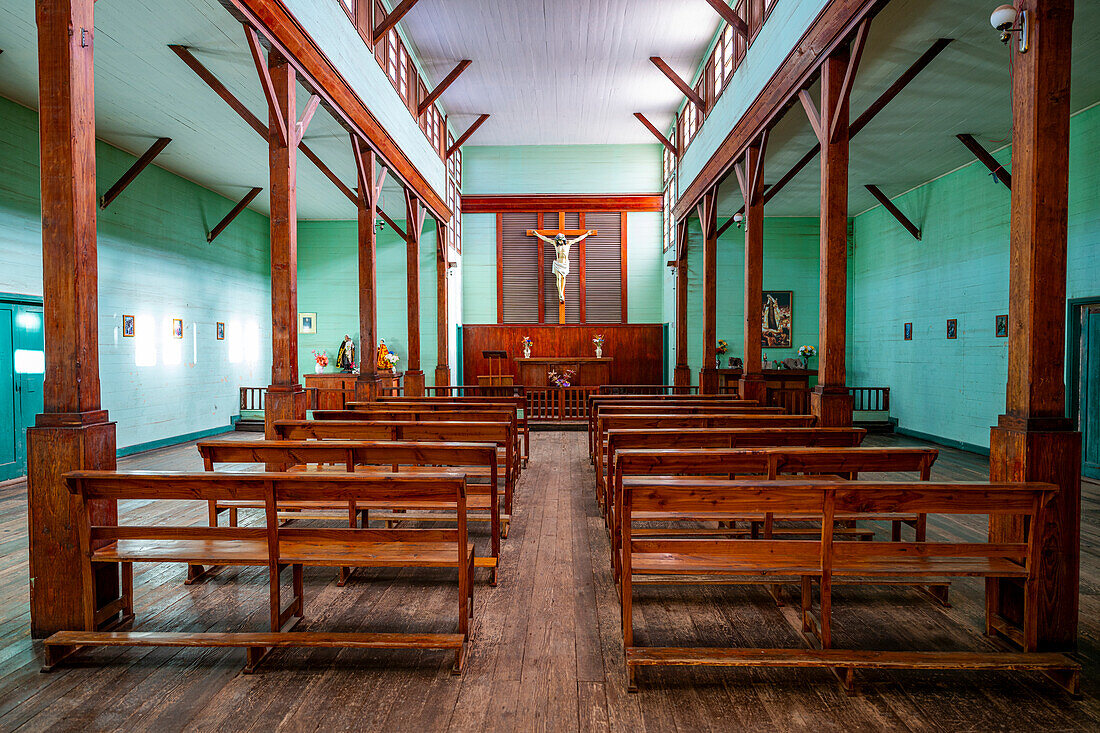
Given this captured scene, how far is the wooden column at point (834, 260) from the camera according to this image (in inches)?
191

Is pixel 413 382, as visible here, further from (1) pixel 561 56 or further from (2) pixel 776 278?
(2) pixel 776 278

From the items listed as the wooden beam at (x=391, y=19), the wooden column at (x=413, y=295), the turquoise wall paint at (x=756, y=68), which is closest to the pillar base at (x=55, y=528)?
the turquoise wall paint at (x=756, y=68)

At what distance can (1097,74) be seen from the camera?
5.95 m

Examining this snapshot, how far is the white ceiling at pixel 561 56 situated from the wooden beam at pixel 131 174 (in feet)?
13.5

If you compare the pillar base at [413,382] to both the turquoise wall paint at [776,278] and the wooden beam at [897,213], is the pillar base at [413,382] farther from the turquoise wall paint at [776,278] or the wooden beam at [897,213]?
the wooden beam at [897,213]

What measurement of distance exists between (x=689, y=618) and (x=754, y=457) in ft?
2.83

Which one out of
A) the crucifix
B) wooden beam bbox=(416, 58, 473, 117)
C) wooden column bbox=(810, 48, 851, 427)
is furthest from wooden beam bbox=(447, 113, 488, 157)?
wooden column bbox=(810, 48, 851, 427)

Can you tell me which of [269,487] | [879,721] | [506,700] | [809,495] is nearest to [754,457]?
[809,495]

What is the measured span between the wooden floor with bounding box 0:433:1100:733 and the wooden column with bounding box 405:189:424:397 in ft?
21.5

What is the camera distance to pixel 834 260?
16.0 ft

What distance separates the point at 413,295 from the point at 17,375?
16.9 ft

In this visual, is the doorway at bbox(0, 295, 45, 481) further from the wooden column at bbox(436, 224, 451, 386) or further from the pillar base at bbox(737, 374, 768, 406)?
the pillar base at bbox(737, 374, 768, 406)

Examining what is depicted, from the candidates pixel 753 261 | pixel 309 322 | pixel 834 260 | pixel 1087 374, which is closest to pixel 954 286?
pixel 1087 374

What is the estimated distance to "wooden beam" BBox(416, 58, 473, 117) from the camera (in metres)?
10.0
